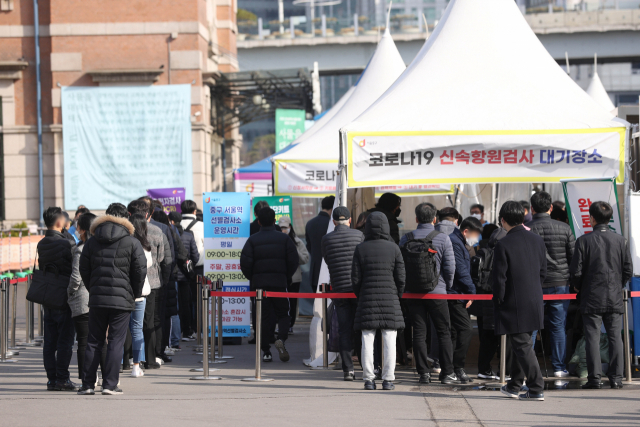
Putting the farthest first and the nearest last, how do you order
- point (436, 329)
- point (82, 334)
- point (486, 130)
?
point (486, 130) → point (436, 329) → point (82, 334)

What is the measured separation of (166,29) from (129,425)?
21838 mm

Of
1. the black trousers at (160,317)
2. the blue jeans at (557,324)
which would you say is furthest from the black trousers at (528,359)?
the black trousers at (160,317)

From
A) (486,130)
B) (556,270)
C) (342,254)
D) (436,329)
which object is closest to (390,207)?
(342,254)

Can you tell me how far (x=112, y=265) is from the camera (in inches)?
320

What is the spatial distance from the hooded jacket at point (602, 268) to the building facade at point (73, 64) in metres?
19.9

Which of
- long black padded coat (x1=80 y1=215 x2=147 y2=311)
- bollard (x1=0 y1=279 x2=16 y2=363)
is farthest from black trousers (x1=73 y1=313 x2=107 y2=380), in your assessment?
bollard (x1=0 y1=279 x2=16 y2=363)

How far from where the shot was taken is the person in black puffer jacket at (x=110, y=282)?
319 inches

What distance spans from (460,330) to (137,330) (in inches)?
143

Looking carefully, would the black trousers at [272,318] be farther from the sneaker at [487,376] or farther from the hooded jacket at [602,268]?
the hooded jacket at [602,268]

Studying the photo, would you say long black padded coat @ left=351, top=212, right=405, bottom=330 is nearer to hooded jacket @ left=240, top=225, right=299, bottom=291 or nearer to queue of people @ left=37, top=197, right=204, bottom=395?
queue of people @ left=37, top=197, right=204, bottom=395

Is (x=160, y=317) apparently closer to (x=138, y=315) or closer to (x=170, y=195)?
(x=138, y=315)

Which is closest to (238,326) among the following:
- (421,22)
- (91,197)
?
(91,197)

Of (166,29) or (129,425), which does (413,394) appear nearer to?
(129,425)

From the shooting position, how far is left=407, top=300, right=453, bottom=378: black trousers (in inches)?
345
